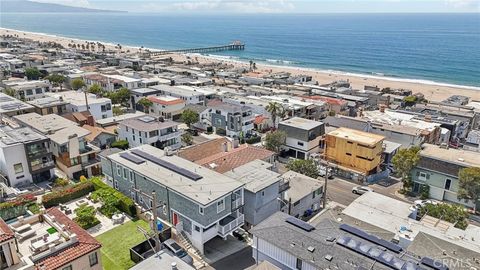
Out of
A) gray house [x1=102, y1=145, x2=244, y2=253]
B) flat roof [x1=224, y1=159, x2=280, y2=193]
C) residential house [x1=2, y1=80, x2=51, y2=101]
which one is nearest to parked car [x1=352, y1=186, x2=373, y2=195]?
flat roof [x1=224, y1=159, x2=280, y2=193]

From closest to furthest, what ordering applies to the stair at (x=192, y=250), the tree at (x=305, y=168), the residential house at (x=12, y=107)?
1. the stair at (x=192, y=250)
2. the tree at (x=305, y=168)
3. the residential house at (x=12, y=107)

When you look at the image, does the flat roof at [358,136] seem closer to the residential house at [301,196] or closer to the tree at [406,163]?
the tree at [406,163]

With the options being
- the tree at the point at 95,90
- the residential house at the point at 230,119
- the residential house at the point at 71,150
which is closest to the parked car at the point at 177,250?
the residential house at the point at 71,150

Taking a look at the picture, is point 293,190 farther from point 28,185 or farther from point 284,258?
point 28,185

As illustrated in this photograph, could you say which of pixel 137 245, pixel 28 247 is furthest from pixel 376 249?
pixel 28 247

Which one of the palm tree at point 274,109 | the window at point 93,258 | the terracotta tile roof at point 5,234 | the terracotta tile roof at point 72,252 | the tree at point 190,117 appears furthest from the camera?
the tree at point 190,117

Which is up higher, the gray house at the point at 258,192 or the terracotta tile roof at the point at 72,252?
the terracotta tile roof at the point at 72,252

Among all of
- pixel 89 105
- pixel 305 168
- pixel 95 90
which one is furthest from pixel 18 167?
pixel 95 90
